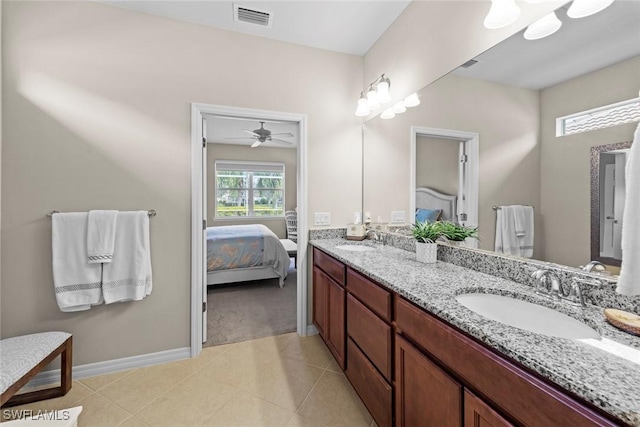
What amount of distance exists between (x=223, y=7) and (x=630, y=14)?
2.27 metres

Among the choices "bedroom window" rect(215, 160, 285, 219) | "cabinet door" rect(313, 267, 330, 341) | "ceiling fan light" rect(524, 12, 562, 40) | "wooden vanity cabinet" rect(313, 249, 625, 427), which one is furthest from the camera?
"bedroom window" rect(215, 160, 285, 219)

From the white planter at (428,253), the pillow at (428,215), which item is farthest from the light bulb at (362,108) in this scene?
the white planter at (428,253)

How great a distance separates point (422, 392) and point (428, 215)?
3.85 ft

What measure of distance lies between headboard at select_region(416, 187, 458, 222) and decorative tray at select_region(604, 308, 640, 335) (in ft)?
2.88

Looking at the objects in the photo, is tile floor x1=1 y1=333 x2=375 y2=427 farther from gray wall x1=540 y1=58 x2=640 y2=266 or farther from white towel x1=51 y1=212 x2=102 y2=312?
gray wall x1=540 y1=58 x2=640 y2=266

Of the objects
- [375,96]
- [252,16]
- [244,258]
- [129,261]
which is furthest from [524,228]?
[244,258]

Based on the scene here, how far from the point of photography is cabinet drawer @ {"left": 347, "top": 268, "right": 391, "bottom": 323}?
1.24m

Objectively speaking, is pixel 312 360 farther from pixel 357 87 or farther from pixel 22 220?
pixel 357 87

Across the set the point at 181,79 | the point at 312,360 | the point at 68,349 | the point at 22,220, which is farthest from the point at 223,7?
the point at 312,360

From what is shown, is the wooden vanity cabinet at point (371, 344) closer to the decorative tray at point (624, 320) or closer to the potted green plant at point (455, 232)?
the potted green plant at point (455, 232)

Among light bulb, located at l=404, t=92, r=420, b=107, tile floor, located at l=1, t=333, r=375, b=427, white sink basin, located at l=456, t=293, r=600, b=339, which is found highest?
light bulb, located at l=404, t=92, r=420, b=107

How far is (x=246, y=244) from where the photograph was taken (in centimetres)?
367

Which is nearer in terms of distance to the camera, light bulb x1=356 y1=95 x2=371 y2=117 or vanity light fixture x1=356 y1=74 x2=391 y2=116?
vanity light fixture x1=356 y1=74 x2=391 y2=116

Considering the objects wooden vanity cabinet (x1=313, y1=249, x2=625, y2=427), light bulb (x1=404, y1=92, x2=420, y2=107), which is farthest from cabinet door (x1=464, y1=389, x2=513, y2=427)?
light bulb (x1=404, y1=92, x2=420, y2=107)
